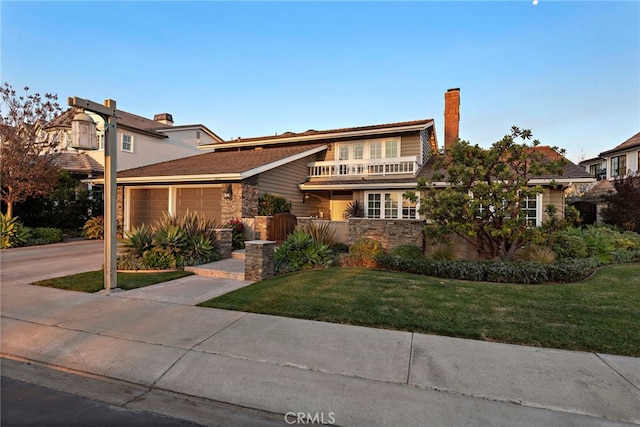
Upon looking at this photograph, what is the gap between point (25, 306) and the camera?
5.70 metres

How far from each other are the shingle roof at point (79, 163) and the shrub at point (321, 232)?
1456 cm

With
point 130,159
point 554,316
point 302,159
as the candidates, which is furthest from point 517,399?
point 130,159

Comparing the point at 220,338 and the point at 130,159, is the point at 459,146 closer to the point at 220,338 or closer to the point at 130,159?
the point at 220,338

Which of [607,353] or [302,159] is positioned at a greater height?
[302,159]

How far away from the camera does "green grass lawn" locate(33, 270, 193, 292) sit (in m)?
6.93

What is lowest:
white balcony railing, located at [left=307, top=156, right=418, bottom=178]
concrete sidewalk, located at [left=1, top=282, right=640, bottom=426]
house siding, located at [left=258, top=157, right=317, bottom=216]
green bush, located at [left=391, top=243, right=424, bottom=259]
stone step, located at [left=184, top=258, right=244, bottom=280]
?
concrete sidewalk, located at [left=1, top=282, right=640, bottom=426]

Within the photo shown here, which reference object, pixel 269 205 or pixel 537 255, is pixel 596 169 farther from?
pixel 269 205

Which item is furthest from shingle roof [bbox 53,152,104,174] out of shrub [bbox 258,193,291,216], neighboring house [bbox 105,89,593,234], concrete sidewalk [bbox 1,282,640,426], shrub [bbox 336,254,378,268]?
shrub [bbox 336,254,378,268]

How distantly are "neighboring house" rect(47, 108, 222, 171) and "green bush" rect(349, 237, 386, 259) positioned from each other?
14.3 m

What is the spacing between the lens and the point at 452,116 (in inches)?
738

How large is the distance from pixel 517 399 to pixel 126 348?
4.43m

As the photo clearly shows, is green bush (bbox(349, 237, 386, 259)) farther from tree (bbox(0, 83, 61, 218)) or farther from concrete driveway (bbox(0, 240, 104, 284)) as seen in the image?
tree (bbox(0, 83, 61, 218))

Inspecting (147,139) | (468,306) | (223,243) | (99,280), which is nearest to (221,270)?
(223,243)

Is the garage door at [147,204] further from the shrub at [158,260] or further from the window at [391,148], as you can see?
the window at [391,148]
